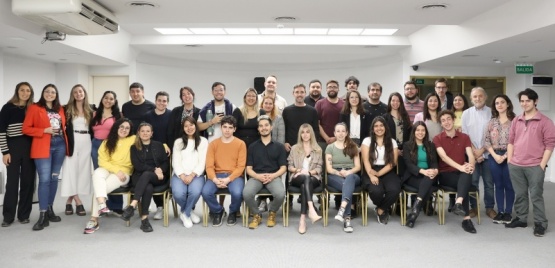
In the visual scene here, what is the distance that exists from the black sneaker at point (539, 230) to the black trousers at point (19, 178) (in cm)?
530

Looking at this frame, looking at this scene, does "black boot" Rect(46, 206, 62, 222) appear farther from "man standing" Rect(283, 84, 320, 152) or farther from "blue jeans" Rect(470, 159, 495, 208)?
"blue jeans" Rect(470, 159, 495, 208)

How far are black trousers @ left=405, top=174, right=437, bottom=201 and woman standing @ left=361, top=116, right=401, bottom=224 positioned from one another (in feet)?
0.61

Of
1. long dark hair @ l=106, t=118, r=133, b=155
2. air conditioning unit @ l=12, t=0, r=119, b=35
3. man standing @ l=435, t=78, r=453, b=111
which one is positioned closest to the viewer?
air conditioning unit @ l=12, t=0, r=119, b=35

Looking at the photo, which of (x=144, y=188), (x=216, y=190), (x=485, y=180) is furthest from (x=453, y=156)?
(x=144, y=188)

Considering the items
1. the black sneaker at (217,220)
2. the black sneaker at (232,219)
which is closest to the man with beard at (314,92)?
the black sneaker at (232,219)

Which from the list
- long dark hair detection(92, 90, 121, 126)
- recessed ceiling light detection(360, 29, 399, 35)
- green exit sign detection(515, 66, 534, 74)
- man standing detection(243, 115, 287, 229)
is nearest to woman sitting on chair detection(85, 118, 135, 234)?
long dark hair detection(92, 90, 121, 126)

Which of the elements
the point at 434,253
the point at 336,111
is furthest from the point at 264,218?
the point at 434,253

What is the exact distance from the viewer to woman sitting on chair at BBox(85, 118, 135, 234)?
15.2 ft

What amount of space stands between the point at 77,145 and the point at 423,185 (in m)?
3.96

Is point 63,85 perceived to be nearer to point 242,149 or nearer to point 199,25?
point 199,25

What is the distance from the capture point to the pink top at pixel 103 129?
5121 mm

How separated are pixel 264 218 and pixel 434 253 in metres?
1.97

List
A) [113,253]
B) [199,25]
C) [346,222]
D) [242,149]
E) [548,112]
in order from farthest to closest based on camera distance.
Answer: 1. [548,112]
2. [199,25]
3. [242,149]
4. [346,222]
5. [113,253]

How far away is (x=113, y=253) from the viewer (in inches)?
152
